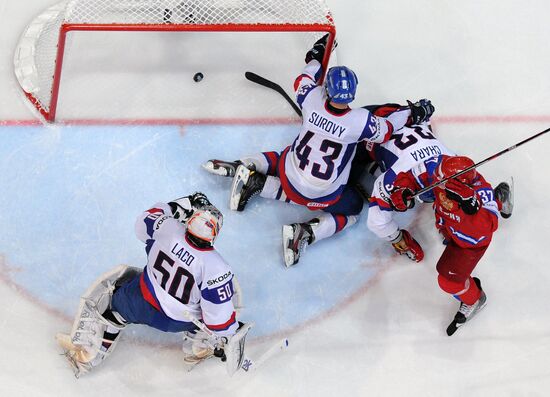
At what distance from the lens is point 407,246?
431 cm

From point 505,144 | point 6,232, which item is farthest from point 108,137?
point 505,144

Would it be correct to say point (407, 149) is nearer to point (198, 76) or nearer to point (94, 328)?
point (198, 76)

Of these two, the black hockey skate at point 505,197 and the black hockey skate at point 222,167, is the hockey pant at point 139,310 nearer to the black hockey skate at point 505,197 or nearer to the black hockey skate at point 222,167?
the black hockey skate at point 222,167

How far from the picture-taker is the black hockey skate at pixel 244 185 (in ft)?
14.1

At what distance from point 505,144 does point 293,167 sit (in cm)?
151

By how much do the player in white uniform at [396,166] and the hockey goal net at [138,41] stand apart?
2.28 feet

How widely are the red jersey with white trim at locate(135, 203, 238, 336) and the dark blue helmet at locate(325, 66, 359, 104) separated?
3.34 feet

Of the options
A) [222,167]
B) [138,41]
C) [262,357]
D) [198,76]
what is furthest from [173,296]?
[138,41]

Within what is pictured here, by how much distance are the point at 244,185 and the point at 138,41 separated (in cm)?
137

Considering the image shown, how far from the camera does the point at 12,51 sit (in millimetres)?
4871

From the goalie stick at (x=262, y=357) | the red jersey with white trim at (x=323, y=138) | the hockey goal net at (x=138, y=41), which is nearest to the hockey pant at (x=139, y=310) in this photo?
the goalie stick at (x=262, y=357)

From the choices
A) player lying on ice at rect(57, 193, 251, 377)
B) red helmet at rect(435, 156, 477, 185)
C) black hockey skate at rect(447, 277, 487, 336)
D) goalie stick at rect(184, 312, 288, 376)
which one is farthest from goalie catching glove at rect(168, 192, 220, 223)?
black hockey skate at rect(447, 277, 487, 336)

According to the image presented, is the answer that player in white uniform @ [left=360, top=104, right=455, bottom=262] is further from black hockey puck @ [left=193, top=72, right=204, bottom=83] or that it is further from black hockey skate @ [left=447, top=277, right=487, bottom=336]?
black hockey puck @ [left=193, top=72, right=204, bottom=83]

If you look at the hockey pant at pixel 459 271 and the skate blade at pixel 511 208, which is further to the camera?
the skate blade at pixel 511 208
